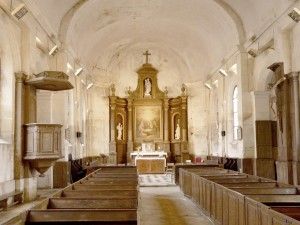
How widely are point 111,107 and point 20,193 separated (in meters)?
12.4

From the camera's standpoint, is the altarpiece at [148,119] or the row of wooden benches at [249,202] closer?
the row of wooden benches at [249,202]

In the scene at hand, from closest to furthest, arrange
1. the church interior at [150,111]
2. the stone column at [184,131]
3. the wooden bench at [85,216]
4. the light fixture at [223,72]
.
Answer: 1. the wooden bench at [85,216]
2. the church interior at [150,111]
3. the light fixture at [223,72]
4. the stone column at [184,131]

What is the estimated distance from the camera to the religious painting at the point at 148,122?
22703 millimetres

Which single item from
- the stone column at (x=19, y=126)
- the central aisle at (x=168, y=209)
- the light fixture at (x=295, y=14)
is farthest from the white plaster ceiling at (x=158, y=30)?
the central aisle at (x=168, y=209)

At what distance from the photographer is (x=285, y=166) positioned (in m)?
10.9

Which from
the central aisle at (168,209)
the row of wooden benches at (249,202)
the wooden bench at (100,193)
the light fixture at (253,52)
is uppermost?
the light fixture at (253,52)

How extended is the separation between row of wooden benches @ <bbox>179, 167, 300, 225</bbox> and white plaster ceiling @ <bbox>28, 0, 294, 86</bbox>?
5656mm

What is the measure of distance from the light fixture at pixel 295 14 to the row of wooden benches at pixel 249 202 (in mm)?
4336

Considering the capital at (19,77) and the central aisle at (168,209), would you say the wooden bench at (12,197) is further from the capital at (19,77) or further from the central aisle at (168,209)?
the central aisle at (168,209)

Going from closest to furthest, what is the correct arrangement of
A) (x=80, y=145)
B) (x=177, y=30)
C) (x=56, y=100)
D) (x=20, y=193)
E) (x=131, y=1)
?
(x=20, y=193), (x=56, y=100), (x=131, y=1), (x=80, y=145), (x=177, y=30)

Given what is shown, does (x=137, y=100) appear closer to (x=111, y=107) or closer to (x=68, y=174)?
(x=111, y=107)

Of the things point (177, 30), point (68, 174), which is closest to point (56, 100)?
point (68, 174)

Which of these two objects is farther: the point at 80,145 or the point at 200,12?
the point at 80,145

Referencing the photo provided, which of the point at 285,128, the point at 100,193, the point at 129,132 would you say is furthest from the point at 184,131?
the point at 100,193
